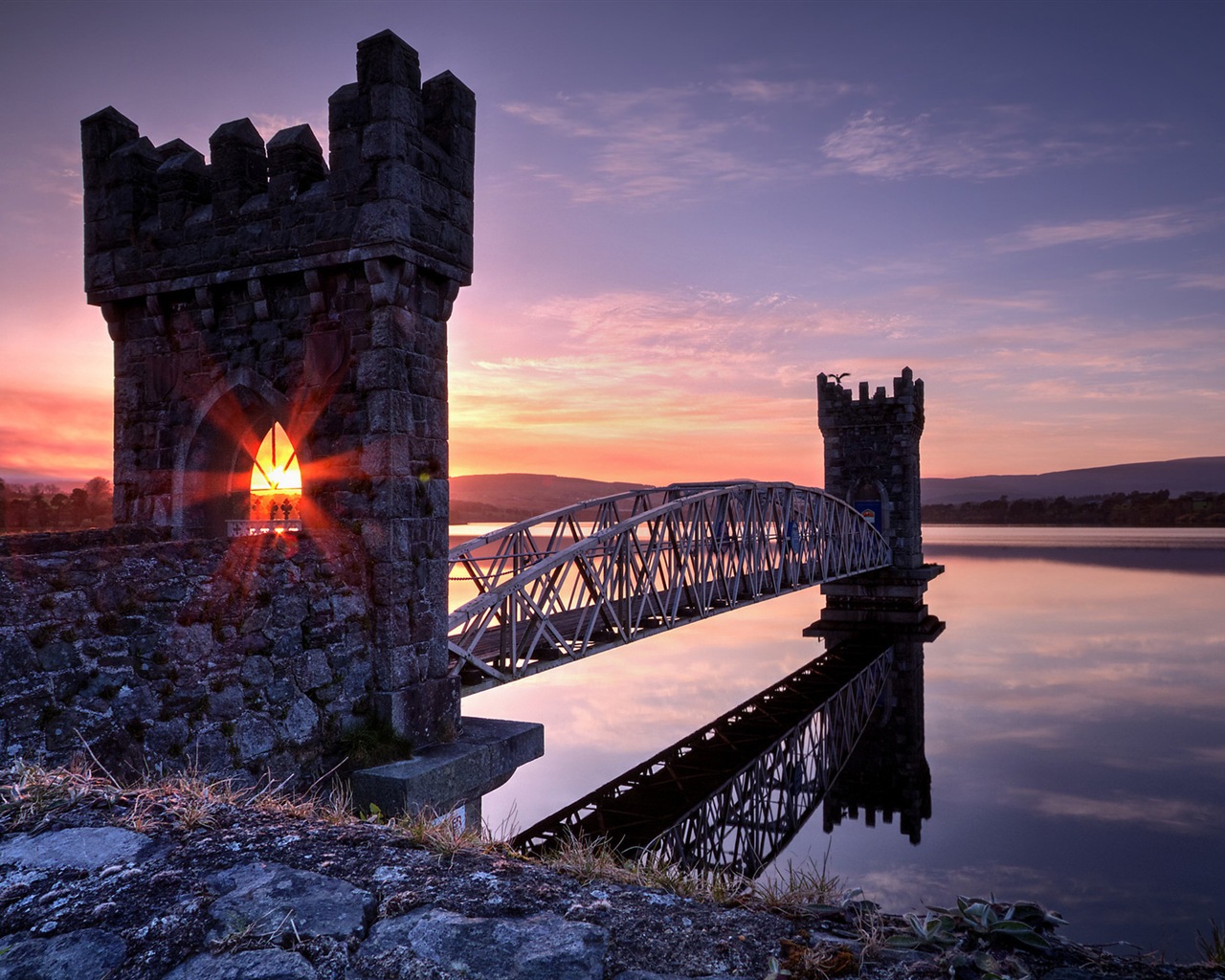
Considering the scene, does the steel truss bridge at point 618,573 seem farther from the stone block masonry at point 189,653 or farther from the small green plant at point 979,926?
the small green plant at point 979,926

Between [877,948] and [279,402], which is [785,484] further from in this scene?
[877,948]

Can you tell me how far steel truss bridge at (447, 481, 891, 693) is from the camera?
37.9 ft

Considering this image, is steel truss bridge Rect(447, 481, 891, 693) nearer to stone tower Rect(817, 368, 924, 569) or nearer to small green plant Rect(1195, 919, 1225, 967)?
small green plant Rect(1195, 919, 1225, 967)

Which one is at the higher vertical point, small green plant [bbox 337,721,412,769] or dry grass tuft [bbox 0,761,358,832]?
dry grass tuft [bbox 0,761,358,832]

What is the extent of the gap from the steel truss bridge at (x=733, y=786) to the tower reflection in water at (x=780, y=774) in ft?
0.10

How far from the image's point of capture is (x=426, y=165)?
8531 millimetres

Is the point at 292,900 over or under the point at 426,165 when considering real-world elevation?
under

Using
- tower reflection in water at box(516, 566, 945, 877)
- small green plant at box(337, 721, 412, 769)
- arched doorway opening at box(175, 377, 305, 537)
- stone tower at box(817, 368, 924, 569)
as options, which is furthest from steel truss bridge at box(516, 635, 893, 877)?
stone tower at box(817, 368, 924, 569)

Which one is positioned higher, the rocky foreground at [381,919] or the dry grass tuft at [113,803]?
the dry grass tuft at [113,803]

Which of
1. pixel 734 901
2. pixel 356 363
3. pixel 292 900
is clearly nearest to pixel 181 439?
pixel 356 363

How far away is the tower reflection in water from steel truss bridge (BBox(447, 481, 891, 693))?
2766 millimetres

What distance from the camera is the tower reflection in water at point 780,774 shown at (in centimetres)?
1501

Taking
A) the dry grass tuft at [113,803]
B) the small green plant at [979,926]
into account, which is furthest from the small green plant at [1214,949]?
the dry grass tuft at [113,803]

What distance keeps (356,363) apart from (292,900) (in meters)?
6.15
